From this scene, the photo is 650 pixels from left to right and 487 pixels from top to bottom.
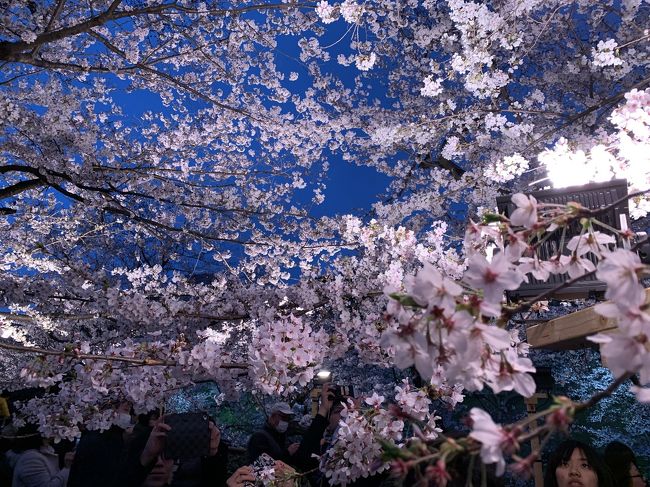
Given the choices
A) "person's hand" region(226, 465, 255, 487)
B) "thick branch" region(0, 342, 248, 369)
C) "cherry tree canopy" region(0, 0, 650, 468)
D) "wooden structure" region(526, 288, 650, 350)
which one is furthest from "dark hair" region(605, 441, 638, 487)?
"thick branch" region(0, 342, 248, 369)

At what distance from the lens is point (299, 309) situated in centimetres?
452

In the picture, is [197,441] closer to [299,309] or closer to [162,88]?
[299,309]

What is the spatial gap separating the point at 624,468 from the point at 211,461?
2.76 m

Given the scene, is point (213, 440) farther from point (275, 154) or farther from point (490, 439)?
point (275, 154)

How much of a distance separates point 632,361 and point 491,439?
10.2 inches

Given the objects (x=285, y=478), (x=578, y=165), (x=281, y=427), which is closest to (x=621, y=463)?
(x=578, y=165)

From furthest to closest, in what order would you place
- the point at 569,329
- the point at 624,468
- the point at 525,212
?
the point at 624,468 < the point at 569,329 < the point at 525,212

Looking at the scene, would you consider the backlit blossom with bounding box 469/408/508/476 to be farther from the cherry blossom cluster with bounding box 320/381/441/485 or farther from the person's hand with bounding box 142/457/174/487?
the person's hand with bounding box 142/457/174/487

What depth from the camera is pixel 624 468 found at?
3.04m

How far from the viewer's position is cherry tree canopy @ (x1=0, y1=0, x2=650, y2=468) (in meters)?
3.37

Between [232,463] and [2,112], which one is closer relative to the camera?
[2,112]

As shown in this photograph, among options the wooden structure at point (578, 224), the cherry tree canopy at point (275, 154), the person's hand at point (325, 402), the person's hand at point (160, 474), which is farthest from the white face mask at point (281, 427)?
the wooden structure at point (578, 224)

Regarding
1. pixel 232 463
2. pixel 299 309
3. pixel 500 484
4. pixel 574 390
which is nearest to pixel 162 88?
pixel 299 309

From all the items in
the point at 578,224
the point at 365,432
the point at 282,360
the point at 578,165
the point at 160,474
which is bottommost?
the point at 160,474
